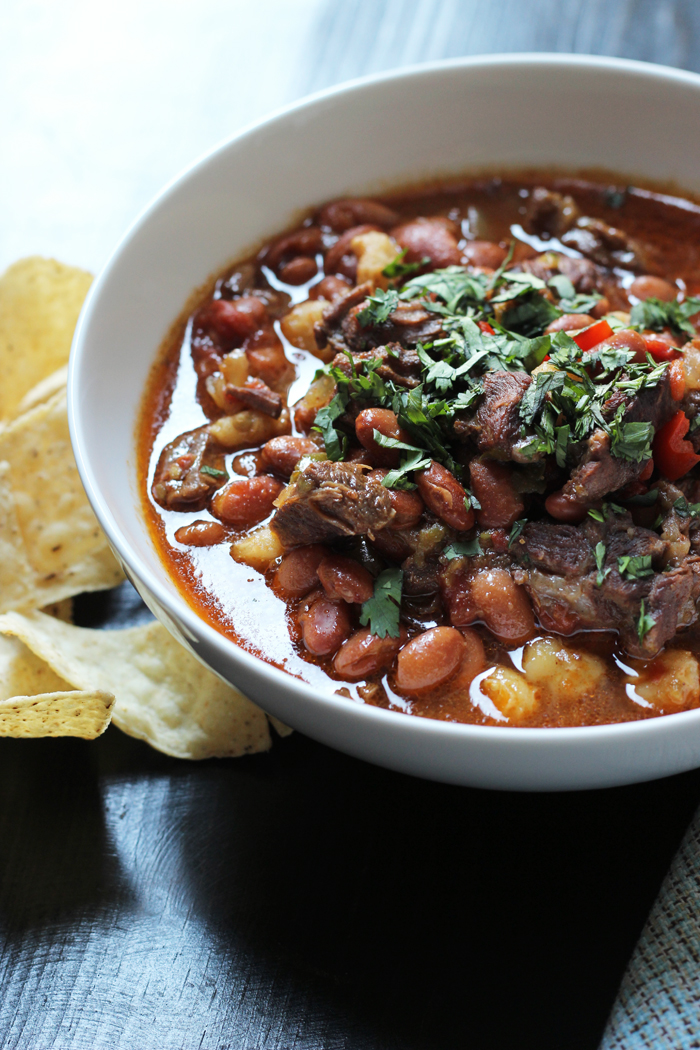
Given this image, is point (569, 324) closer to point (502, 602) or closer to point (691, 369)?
point (691, 369)

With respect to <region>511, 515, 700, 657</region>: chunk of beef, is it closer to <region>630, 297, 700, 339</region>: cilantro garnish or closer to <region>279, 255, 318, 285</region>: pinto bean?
<region>630, 297, 700, 339</region>: cilantro garnish

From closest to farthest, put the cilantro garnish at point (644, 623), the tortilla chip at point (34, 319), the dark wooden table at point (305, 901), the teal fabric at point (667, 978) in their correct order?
the teal fabric at point (667, 978), the dark wooden table at point (305, 901), the cilantro garnish at point (644, 623), the tortilla chip at point (34, 319)

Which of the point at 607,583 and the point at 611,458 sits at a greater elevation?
the point at 611,458

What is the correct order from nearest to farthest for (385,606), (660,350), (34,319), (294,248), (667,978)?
(667,978)
(385,606)
(660,350)
(34,319)
(294,248)

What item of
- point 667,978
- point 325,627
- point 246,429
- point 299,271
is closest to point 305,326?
point 299,271

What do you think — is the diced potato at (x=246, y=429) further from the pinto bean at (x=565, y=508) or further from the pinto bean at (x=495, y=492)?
the pinto bean at (x=565, y=508)

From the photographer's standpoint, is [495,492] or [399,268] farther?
[399,268]

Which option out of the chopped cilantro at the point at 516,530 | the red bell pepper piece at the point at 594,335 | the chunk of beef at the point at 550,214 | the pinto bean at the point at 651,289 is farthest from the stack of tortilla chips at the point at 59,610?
the pinto bean at the point at 651,289

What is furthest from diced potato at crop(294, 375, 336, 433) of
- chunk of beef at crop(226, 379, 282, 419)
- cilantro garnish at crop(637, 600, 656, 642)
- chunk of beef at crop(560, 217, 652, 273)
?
chunk of beef at crop(560, 217, 652, 273)
